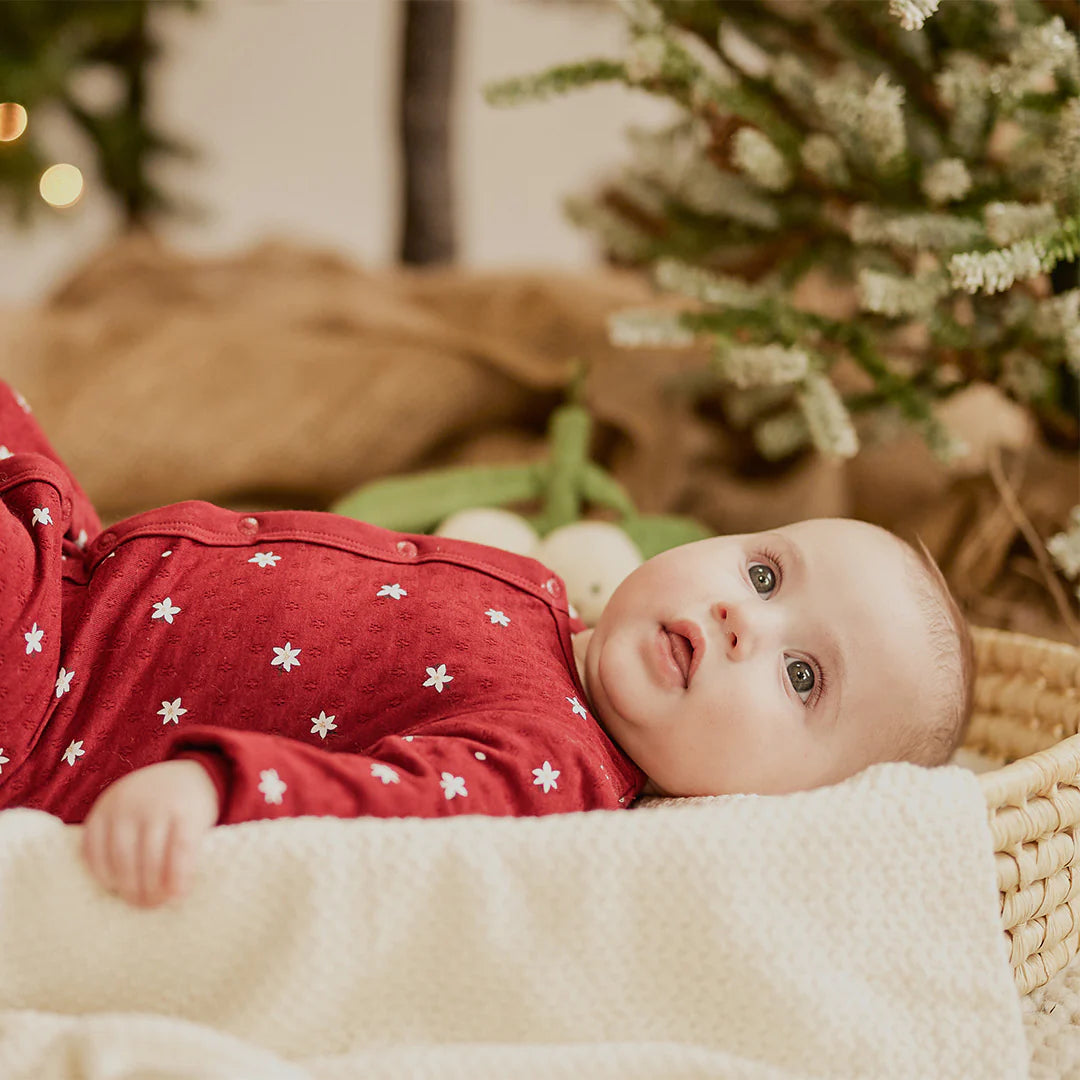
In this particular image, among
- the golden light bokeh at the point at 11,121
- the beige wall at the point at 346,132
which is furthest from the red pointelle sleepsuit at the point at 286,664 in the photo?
the beige wall at the point at 346,132

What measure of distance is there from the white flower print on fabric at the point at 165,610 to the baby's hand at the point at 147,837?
0.21 meters

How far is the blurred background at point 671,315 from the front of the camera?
4.14ft

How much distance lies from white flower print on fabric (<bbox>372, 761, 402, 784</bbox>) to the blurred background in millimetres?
572

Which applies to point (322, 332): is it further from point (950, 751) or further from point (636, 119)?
point (636, 119)

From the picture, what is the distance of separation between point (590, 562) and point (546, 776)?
0.51 meters

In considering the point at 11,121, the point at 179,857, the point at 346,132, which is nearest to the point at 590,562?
the point at 179,857

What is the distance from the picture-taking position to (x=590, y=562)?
130 cm

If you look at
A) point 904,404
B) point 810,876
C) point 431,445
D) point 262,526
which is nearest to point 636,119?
point 431,445

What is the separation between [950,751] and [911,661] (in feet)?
0.32

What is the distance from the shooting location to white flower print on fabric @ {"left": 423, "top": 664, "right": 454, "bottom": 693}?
878mm

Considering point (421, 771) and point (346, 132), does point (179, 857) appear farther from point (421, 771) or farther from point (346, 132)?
point (346, 132)

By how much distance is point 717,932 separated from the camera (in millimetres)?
708

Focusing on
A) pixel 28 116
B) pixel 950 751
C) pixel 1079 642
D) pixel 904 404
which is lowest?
pixel 1079 642

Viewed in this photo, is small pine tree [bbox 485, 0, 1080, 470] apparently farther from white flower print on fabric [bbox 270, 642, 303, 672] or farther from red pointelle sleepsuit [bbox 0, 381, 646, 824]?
white flower print on fabric [bbox 270, 642, 303, 672]
